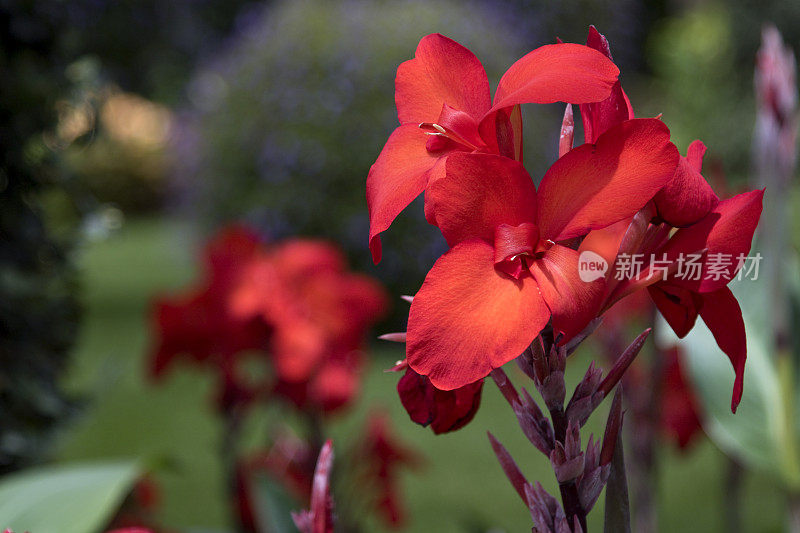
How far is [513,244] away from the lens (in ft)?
1.20

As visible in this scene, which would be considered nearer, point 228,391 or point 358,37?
point 228,391

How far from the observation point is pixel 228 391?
150 centimetres

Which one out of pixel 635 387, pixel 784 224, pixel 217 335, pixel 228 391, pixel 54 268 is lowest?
pixel 635 387

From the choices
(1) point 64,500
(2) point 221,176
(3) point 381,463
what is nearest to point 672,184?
(1) point 64,500

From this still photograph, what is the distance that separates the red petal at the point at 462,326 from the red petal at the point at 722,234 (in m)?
0.08

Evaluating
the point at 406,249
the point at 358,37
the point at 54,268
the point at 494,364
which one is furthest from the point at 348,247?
the point at 494,364

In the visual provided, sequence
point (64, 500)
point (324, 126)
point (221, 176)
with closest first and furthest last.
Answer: point (64, 500) → point (324, 126) → point (221, 176)

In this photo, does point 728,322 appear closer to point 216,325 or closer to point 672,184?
point 672,184

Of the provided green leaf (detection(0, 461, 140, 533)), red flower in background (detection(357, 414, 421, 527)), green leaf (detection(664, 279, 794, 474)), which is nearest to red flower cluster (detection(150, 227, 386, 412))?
red flower in background (detection(357, 414, 421, 527))

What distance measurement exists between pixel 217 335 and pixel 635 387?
2.53 feet

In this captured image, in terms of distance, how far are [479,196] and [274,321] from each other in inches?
42.0

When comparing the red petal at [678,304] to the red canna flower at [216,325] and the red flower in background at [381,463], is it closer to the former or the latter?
the red canna flower at [216,325]

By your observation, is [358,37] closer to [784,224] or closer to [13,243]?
[13,243]

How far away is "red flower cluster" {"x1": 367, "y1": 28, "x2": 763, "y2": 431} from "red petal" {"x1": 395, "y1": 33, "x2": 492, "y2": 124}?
0.02 m
